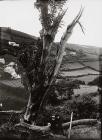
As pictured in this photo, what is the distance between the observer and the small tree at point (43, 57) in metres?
3.95

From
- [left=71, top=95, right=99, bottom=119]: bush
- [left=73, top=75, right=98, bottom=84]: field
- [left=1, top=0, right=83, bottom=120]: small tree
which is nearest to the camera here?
[left=71, top=95, right=99, bottom=119]: bush

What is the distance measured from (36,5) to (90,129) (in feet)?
6.26

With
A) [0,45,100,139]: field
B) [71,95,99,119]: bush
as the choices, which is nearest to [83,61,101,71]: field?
[0,45,100,139]: field

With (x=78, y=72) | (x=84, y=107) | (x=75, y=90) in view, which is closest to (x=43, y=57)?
(x=78, y=72)

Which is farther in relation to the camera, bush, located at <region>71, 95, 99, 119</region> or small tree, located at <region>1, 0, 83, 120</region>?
small tree, located at <region>1, 0, 83, 120</region>

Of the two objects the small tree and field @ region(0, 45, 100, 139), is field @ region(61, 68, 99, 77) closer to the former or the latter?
field @ region(0, 45, 100, 139)

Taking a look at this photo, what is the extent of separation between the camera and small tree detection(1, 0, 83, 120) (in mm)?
3949

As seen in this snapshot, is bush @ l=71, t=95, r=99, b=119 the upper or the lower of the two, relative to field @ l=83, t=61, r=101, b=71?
lower

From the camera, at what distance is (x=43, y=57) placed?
4.00 m

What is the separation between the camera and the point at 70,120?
12.5 ft

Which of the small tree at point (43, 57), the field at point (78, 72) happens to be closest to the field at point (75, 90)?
the field at point (78, 72)

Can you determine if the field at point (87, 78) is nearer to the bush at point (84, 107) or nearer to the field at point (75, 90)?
the field at point (75, 90)

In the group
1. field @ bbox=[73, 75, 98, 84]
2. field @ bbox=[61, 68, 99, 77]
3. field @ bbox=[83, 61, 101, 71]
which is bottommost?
field @ bbox=[73, 75, 98, 84]

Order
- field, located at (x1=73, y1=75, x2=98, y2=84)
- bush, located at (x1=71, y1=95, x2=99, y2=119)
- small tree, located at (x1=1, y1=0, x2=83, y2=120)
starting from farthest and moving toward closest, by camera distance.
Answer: small tree, located at (x1=1, y1=0, x2=83, y2=120)
field, located at (x1=73, y1=75, x2=98, y2=84)
bush, located at (x1=71, y1=95, x2=99, y2=119)
